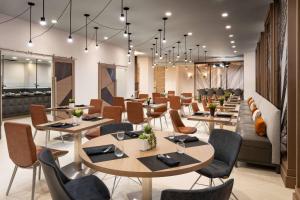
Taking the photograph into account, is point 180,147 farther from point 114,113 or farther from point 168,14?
point 168,14

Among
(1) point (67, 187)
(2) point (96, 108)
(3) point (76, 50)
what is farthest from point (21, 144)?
(3) point (76, 50)

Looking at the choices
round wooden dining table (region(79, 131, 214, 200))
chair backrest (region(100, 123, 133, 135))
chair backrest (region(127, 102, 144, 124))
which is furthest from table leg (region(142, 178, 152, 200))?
chair backrest (region(127, 102, 144, 124))

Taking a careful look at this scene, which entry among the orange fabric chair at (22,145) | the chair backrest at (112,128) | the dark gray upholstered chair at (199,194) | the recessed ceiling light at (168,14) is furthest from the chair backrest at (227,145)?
the recessed ceiling light at (168,14)

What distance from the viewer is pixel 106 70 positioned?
1062 cm

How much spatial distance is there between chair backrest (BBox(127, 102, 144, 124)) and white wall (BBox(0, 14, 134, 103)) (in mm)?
3730

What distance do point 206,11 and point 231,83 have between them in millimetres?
13271

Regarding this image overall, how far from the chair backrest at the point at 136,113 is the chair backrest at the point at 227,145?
3.30 m

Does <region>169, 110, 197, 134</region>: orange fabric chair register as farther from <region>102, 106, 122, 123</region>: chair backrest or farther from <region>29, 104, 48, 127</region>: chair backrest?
<region>29, 104, 48, 127</region>: chair backrest

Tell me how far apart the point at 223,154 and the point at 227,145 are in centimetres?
13

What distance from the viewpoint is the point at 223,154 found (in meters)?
2.72

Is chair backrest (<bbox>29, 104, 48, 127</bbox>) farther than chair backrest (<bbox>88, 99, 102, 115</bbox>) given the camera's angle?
No

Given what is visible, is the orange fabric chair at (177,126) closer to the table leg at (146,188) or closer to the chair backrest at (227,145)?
the chair backrest at (227,145)

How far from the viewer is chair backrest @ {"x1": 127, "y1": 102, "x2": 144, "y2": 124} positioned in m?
6.02

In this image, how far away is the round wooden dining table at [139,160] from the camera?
1.68 m
